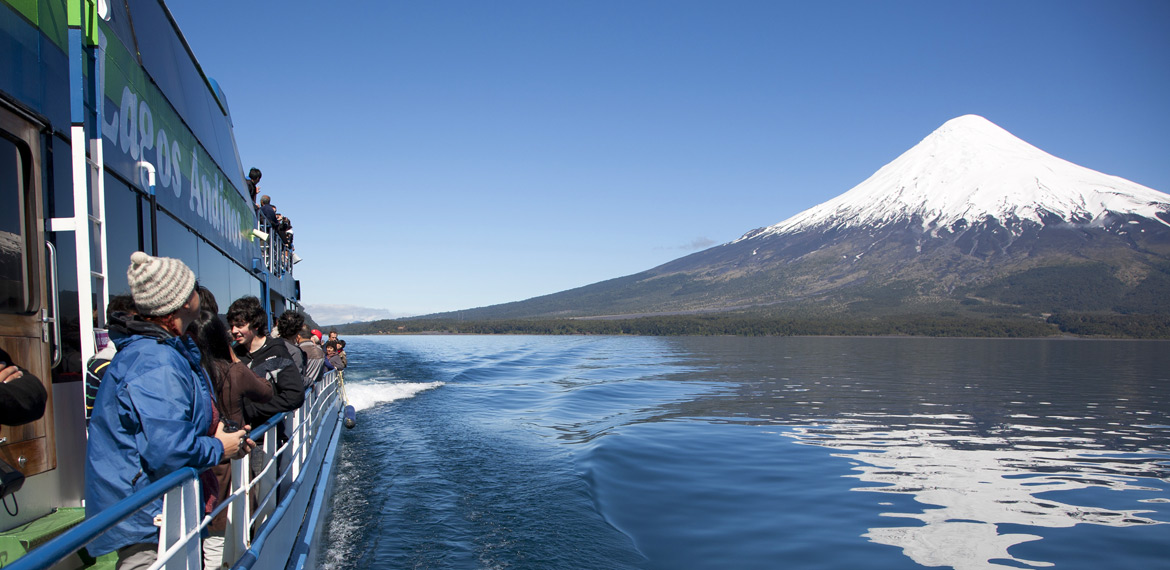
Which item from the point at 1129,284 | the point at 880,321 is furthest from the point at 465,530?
the point at 1129,284

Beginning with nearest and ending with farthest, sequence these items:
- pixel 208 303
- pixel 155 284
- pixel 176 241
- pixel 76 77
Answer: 1. pixel 155 284
2. pixel 76 77
3. pixel 208 303
4. pixel 176 241

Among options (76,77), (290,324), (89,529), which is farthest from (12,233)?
(290,324)

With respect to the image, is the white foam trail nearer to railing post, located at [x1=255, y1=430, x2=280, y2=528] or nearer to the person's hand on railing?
railing post, located at [x1=255, y1=430, x2=280, y2=528]

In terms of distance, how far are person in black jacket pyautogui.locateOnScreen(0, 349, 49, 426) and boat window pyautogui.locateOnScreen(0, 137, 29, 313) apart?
63cm

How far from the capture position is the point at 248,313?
17.7ft

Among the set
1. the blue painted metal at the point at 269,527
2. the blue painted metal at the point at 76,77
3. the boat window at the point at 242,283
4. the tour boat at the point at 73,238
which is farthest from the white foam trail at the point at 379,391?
the blue painted metal at the point at 76,77

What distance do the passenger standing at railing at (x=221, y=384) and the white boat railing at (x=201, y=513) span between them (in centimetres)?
12

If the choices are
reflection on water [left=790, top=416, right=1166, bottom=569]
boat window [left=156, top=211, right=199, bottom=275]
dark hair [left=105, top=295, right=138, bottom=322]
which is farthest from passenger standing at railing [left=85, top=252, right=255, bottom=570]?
reflection on water [left=790, top=416, right=1166, bottom=569]

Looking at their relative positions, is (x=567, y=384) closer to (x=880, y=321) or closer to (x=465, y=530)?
(x=465, y=530)

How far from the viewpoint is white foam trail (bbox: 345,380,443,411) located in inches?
848

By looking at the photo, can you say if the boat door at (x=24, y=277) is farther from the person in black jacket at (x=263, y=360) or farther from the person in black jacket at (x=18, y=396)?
the person in black jacket at (x=263, y=360)

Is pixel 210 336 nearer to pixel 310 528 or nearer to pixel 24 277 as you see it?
pixel 24 277

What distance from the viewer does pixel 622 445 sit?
1392 cm

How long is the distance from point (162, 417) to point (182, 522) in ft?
1.57
